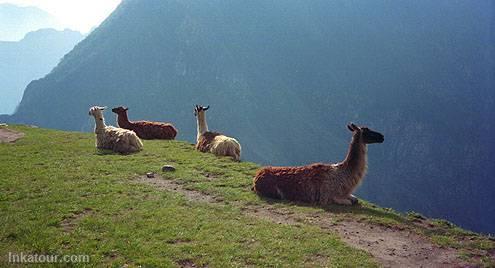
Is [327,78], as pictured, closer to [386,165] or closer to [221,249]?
[386,165]

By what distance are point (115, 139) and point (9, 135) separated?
31.6 ft

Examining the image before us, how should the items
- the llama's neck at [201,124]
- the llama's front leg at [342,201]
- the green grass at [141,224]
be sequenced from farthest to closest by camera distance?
the llama's neck at [201,124] < the llama's front leg at [342,201] < the green grass at [141,224]

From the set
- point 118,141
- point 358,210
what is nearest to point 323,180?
point 358,210

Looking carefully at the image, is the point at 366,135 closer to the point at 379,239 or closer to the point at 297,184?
the point at 297,184

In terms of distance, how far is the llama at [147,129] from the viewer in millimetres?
25578

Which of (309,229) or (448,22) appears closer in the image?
(309,229)

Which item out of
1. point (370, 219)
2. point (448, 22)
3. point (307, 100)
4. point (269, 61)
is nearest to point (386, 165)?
point (307, 100)

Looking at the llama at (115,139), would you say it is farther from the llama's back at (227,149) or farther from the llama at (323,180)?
the llama at (323,180)

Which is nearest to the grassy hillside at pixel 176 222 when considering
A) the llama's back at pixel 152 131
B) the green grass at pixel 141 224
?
the green grass at pixel 141 224

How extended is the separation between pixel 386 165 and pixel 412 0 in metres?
95.6

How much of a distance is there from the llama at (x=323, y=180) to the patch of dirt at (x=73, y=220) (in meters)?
5.14

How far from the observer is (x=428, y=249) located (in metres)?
8.70

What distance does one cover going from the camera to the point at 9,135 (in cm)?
2491

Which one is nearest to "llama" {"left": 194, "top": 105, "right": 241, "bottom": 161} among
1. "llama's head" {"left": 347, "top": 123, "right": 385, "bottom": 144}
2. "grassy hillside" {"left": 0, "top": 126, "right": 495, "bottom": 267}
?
"grassy hillside" {"left": 0, "top": 126, "right": 495, "bottom": 267}
